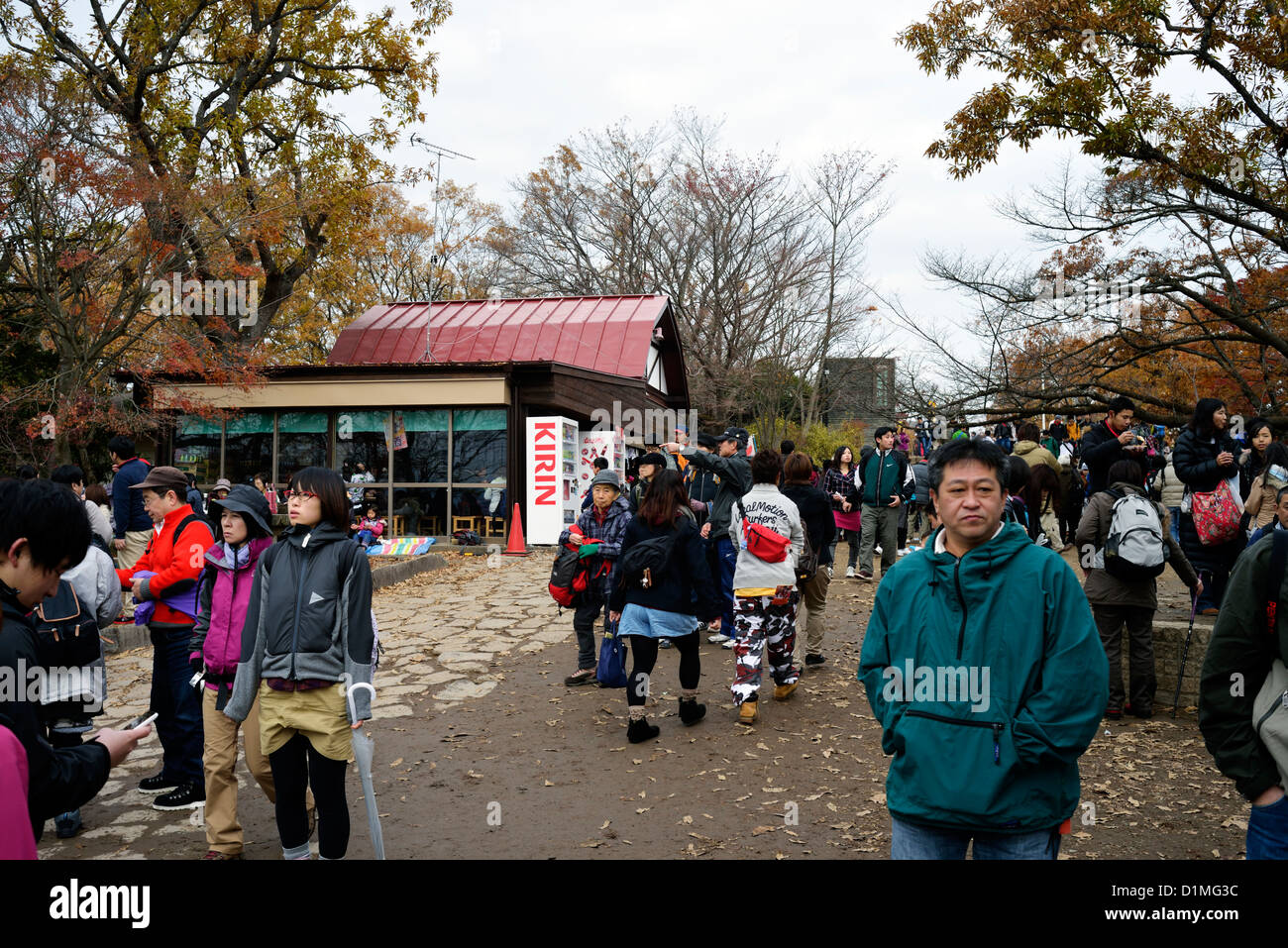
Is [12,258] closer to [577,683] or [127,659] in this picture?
[127,659]

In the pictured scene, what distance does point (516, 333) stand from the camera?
2384 centimetres

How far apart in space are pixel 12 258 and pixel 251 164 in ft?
36.5

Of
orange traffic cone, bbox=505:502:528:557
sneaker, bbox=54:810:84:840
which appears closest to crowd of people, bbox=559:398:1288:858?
sneaker, bbox=54:810:84:840

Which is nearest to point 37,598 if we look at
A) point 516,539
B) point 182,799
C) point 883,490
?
point 182,799

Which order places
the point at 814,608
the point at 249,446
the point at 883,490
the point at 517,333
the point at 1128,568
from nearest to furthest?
the point at 1128,568
the point at 814,608
the point at 883,490
the point at 249,446
the point at 517,333

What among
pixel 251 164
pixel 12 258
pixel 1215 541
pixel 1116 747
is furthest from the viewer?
pixel 251 164

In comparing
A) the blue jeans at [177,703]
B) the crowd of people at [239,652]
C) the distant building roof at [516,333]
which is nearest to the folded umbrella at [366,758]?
the crowd of people at [239,652]

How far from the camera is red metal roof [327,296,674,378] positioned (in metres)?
23.2

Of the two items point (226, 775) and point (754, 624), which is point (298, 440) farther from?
point (226, 775)

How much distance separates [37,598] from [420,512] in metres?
17.1

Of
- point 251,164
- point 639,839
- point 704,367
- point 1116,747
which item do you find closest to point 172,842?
point 639,839

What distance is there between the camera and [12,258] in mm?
13219

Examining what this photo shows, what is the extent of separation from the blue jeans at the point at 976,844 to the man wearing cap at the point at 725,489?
557 cm

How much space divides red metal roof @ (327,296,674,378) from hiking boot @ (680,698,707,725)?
16594 mm
